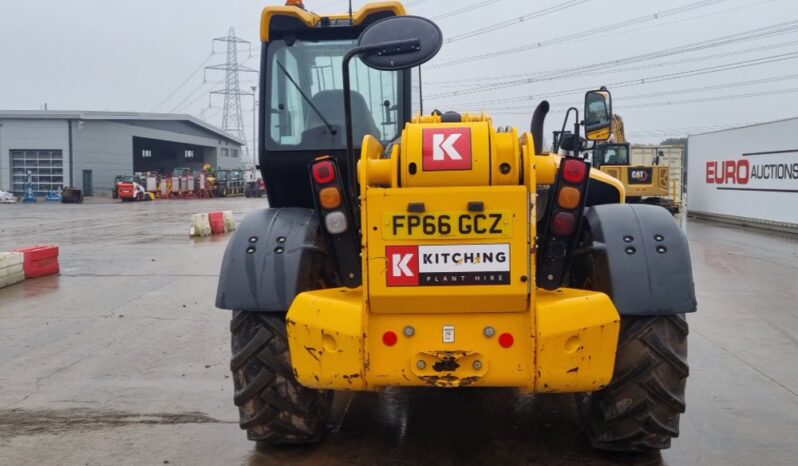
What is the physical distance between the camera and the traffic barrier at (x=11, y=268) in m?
10.7

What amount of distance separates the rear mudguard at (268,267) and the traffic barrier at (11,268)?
8269mm

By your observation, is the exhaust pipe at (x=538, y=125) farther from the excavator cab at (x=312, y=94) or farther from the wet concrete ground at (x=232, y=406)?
the wet concrete ground at (x=232, y=406)

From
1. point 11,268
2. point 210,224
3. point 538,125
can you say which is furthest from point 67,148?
point 538,125

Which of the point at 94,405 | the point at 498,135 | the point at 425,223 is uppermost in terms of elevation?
the point at 498,135

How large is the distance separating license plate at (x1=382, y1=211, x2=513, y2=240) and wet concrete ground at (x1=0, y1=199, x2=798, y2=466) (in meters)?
1.42

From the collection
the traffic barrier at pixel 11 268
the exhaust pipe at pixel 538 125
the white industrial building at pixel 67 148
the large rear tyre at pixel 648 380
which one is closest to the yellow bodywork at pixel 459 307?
the large rear tyre at pixel 648 380

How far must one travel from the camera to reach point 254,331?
390 centimetres

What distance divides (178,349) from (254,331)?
3302mm

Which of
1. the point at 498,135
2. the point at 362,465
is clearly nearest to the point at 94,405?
the point at 362,465

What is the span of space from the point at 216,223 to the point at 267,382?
17.4 meters

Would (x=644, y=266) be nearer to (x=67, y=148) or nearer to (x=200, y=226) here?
(x=200, y=226)

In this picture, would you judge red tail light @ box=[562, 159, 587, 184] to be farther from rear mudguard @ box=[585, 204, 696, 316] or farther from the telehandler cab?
rear mudguard @ box=[585, 204, 696, 316]

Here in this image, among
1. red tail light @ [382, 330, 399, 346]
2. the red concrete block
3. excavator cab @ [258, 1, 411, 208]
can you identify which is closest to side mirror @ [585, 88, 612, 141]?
excavator cab @ [258, 1, 411, 208]

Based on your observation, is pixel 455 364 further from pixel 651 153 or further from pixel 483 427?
pixel 651 153
